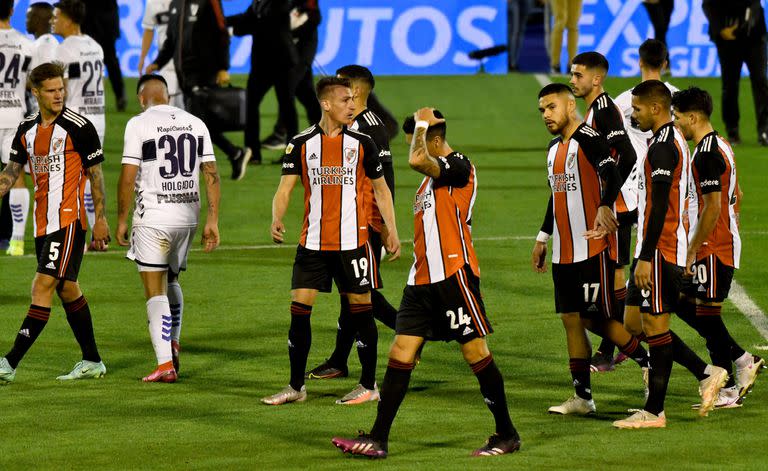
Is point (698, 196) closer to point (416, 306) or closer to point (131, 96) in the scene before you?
point (416, 306)

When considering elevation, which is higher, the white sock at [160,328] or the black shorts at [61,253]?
the black shorts at [61,253]

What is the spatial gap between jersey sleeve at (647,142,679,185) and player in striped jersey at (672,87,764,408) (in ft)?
1.73

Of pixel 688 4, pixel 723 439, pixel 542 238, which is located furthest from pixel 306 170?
pixel 688 4

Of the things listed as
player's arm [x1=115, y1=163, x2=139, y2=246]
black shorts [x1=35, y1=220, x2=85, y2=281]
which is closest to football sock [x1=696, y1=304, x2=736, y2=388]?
player's arm [x1=115, y1=163, x2=139, y2=246]

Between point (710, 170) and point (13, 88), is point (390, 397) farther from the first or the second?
point (13, 88)

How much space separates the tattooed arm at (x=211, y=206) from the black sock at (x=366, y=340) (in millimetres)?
1003

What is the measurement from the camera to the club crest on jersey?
27.9ft

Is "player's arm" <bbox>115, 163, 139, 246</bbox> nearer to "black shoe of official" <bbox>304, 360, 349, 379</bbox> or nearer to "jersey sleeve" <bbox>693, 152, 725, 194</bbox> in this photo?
"black shoe of official" <bbox>304, 360, 349, 379</bbox>

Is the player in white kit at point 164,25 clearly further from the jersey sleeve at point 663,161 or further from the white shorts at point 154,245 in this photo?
the jersey sleeve at point 663,161

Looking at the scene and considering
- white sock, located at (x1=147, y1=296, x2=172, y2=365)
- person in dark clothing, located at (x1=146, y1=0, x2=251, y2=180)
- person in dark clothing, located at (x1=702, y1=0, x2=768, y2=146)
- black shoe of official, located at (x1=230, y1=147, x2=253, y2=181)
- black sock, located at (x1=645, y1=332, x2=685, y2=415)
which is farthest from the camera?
person in dark clothing, located at (x1=702, y1=0, x2=768, y2=146)

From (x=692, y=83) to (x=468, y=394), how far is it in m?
18.4

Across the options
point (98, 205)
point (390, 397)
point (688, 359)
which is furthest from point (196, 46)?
point (390, 397)

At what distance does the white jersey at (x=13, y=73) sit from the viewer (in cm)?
1356

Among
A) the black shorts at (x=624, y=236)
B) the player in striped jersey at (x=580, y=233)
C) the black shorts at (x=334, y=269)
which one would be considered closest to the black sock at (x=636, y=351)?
the player in striped jersey at (x=580, y=233)
